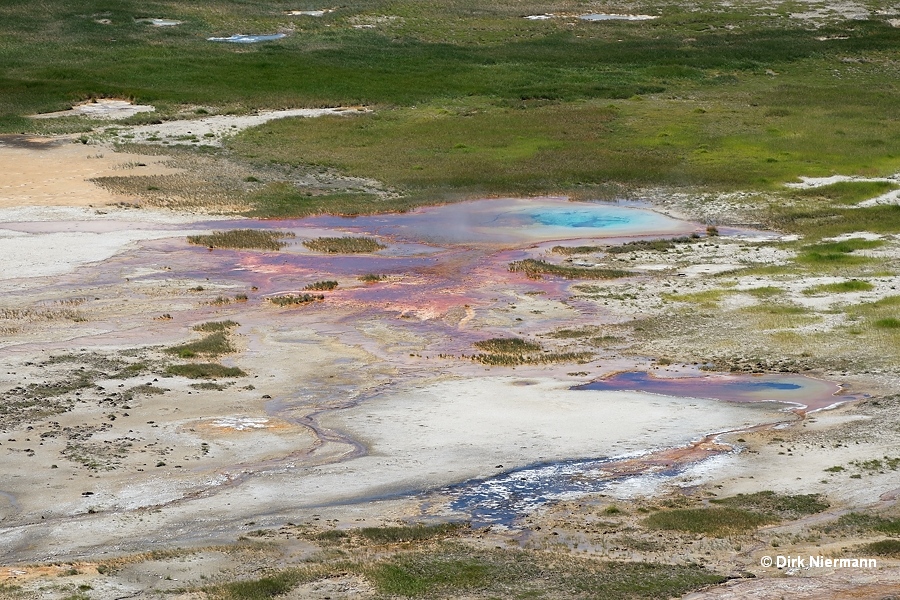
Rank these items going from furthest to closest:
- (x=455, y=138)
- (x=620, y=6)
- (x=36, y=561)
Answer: (x=620, y=6) < (x=455, y=138) < (x=36, y=561)

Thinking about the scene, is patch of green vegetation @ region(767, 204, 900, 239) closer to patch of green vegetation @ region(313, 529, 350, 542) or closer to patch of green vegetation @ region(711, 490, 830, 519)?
patch of green vegetation @ region(711, 490, 830, 519)

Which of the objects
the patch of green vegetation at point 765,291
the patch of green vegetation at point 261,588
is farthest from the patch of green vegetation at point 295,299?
the patch of green vegetation at point 261,588

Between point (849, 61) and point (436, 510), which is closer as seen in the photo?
point (436, 510)

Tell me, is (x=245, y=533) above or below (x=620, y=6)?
below

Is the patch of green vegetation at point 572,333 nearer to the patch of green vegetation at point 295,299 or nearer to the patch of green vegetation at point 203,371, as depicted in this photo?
the patch of green vegetation at point 295,299

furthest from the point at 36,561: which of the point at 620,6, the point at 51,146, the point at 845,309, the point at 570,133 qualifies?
the point at 620,6

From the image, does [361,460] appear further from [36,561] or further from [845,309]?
[845,309]

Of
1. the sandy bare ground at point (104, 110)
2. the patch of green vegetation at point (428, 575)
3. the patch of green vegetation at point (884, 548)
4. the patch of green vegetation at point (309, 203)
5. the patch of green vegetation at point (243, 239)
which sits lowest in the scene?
the patch of green vegetation at point (884, 548)

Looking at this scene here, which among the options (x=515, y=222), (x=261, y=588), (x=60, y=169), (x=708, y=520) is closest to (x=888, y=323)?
(x=708, y=520)
